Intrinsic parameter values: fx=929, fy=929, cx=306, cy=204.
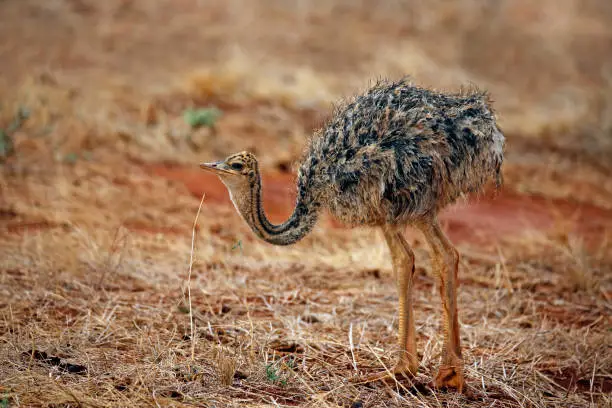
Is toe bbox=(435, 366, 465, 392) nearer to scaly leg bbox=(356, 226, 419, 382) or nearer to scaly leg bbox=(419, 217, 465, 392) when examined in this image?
scaly leg bbox=(419, 217, 465, 392)

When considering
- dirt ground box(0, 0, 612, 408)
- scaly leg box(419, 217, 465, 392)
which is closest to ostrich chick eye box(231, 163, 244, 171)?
dirt ground box(0, 0, 612, 408)

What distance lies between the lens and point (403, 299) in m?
5.51

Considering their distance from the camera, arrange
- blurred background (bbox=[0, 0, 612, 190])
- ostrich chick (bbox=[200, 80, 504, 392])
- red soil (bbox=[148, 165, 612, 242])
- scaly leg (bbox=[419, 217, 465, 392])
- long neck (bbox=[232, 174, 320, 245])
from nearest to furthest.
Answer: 1. ostrich chick (bbox=[200, 80, 504, 392])
2. long neck (bbox=[232, 174, 320, 245])
3. scaly leg (bbox=[419, 217, 465, 392])
4. red soil (bbox=[148, 165, 612, 242])
5. blurred background (bbox=[0, 0, 612, 190])

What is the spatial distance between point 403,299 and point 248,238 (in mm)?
3529

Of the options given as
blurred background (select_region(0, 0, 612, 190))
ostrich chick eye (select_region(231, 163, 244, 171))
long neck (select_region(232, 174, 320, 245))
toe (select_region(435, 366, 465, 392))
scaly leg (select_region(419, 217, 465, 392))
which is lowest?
toe (select_region(435, 366, 465, 392))

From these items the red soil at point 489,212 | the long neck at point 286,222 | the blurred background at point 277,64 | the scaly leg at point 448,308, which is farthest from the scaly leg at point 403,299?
the blurred background at point 277,64

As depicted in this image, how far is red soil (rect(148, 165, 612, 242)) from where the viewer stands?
9.64m

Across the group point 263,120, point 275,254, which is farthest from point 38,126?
point 275,254

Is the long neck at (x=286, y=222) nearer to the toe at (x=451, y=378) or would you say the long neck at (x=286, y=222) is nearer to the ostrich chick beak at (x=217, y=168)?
the ostrich chick beak at (x=217, y=168)

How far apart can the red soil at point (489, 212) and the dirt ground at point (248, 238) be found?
0.04 metres

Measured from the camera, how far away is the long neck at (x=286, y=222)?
527 centimetres

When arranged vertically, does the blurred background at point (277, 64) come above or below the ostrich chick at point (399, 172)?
above

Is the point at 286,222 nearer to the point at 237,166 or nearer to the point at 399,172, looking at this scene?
the point at 237,166

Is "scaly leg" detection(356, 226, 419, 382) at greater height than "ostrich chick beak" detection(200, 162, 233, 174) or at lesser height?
lesser
